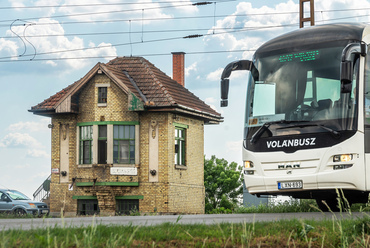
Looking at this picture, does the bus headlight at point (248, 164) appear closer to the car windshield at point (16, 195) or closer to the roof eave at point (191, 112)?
the roof eave at point (191, 112)

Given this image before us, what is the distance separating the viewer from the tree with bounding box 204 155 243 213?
5044 centimetres

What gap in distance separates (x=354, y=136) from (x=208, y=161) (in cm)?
3906

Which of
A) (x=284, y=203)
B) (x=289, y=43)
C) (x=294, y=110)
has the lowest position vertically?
(x=284, y=203)

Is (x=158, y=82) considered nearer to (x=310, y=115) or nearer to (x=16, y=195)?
(x=16, y=195)

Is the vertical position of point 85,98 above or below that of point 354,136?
above

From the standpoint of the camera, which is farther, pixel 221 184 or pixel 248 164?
pixel 221 184

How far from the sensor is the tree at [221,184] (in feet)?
165

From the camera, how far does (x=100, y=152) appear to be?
34188 millimetres

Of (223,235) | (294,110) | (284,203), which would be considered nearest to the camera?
(223,235)

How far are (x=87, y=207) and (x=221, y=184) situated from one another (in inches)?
748

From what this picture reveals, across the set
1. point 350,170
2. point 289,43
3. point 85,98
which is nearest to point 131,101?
point 85,98

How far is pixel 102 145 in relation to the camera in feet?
112

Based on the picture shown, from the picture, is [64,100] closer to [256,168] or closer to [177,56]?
[177,56]

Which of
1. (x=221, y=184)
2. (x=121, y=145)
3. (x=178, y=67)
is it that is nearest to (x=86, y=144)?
(x=121, y=145)
